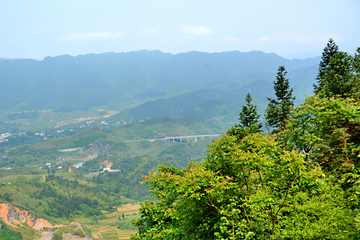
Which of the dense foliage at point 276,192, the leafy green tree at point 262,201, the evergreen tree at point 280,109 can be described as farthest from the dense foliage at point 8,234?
the leafy green tree at point 262,201

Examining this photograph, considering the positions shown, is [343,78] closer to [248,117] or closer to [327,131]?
[248,117]

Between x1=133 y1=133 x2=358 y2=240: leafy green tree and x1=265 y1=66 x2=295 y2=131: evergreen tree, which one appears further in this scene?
x1=265 y1=66 x2=295 y2=131: evergreen tree

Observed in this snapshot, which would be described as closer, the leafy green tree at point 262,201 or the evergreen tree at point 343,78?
the leafy green tree at point 262,201

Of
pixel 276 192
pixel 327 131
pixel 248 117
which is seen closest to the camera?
pixel 276 192

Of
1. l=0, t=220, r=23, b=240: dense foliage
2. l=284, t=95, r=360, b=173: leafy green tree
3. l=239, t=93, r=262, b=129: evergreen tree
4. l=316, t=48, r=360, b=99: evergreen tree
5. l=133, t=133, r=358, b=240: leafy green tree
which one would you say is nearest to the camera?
l=133, t=133, r=358, b=240: leafy green tree

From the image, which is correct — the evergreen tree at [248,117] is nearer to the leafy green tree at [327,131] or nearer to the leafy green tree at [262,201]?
the leafy green tree at [327,131]

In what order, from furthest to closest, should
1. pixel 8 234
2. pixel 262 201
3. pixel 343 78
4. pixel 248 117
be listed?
pixel 8 234 → pixel 248 117 → pixel 343 78 → pixel 262 201

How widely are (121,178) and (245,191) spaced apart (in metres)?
148

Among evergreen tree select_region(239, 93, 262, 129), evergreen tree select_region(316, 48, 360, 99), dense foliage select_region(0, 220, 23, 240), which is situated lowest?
dense foliage select_region(0, 220, 23, 240)

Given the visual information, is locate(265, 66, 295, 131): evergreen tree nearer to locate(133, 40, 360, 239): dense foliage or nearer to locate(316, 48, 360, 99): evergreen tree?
locate(316, 48, 360, 99): evergreen tree

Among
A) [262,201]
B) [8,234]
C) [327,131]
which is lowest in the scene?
[8,234]

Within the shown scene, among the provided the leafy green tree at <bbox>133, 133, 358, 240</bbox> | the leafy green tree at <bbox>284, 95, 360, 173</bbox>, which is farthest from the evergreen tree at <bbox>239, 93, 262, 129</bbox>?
the leafy green tree at <bbox>133, 133, 358, 240</bbox>

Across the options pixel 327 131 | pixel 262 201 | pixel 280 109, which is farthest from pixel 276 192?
pixel 280 109

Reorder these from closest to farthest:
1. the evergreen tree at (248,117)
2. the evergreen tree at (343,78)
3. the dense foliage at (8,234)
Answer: the evergreen tree at (343,78) < the evergreen tree at (248,117) < the dense foliage at (8,234)
